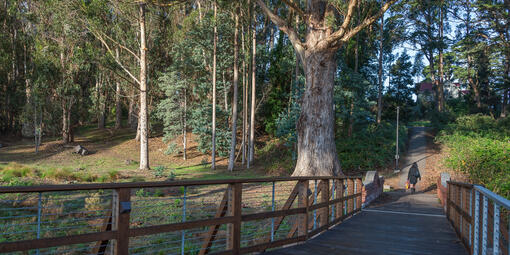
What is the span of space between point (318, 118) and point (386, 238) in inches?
308

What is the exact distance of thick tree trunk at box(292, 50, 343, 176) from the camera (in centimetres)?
1485

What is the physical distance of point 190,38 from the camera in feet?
116

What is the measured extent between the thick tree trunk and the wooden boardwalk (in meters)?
4.36

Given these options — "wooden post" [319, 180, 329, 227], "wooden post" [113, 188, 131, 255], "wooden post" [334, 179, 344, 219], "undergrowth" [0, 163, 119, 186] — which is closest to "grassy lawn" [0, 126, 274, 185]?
"undergrowth" [0, 163, 119, 186]

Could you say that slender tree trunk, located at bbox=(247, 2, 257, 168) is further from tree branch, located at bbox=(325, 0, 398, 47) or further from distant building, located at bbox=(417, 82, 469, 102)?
distant building, located at bbox=(417, 82, 469, 102)

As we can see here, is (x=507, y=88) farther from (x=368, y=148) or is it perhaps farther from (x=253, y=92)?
(x=253, y=92)

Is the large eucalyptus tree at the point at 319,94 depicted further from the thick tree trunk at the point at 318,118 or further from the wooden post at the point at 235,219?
the wooden post at the point at 235,219

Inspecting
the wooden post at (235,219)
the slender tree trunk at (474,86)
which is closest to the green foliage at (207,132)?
the slender tree trunk at (474,86)

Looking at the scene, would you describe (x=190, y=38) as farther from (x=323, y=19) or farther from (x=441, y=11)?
(x=441, y=11)

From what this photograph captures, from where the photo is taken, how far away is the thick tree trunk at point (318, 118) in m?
14.9

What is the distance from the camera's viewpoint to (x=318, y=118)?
49.2ft

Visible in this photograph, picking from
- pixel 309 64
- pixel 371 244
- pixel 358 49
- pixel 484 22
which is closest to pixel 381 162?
pixel 358 49

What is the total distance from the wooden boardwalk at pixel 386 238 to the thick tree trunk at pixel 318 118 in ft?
14.3

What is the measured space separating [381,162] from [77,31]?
88.4ft
